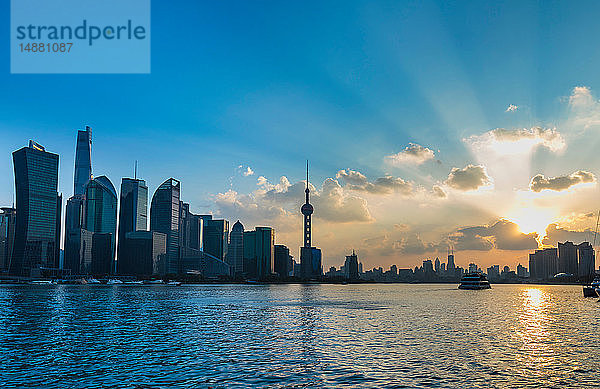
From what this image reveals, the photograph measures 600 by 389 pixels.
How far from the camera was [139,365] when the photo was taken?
179 feet

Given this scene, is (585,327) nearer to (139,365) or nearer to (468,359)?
(468,359)

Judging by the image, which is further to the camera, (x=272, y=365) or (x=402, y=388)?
(x=272, y=365)

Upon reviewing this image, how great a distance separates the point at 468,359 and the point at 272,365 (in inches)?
922

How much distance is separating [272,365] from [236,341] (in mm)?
19876

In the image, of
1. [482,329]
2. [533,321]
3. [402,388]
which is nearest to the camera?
[402,388]

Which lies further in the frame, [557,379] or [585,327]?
[585,327]

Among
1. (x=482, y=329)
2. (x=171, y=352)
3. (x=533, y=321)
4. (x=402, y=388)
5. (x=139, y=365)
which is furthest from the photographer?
(x=533, y=321)

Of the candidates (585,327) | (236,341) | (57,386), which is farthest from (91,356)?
→ (585,327)

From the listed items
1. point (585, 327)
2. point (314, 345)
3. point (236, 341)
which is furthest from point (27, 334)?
point (585, 327)

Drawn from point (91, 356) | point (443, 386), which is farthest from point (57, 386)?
point (443, 386)

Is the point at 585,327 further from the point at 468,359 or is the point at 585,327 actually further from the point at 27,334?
the point at 27,334

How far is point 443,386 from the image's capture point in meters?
45.4

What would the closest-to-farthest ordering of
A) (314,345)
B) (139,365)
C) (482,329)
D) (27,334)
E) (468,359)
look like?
(139,365), (468,359), (314,345), (27,334), (482,329)

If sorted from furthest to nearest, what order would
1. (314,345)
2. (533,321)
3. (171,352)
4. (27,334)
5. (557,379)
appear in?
(533,321) < (27,334) < (314,345) < (171,352) < (557,379)
